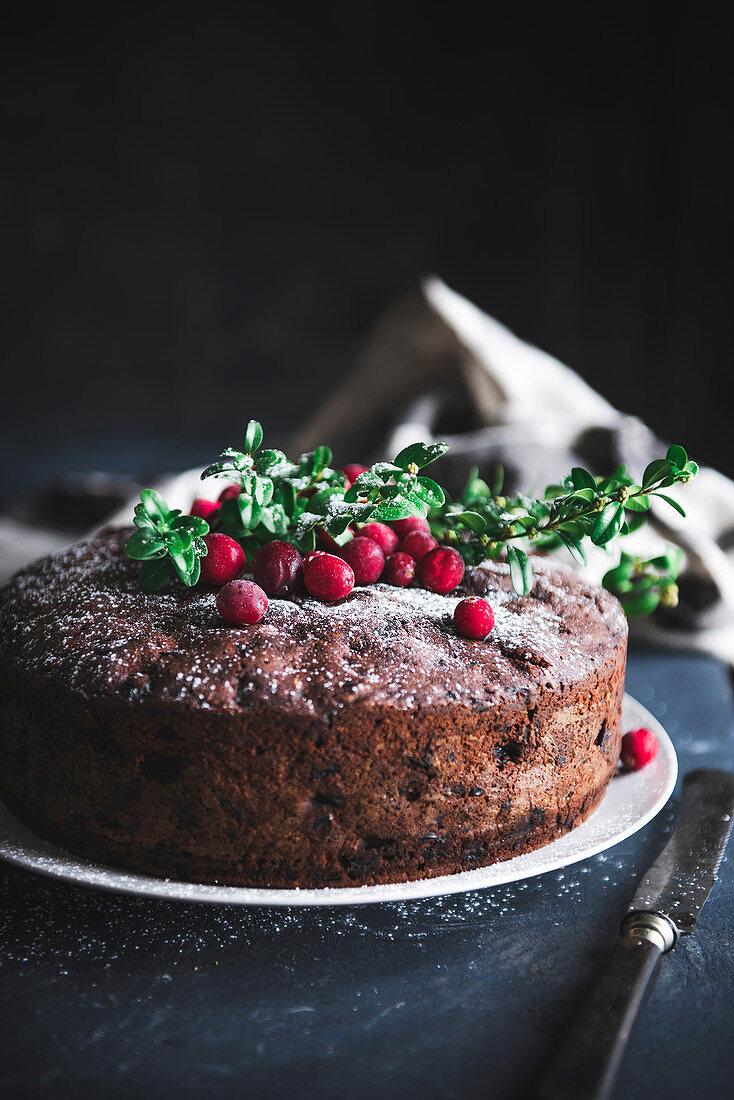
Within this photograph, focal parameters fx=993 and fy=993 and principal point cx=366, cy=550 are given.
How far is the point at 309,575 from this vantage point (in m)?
1.43

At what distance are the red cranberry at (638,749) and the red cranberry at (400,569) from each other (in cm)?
46

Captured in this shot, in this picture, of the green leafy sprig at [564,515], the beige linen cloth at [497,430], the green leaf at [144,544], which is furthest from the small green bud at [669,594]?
the green leaf at [144,544]

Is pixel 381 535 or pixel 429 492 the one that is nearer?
pixel 429 492

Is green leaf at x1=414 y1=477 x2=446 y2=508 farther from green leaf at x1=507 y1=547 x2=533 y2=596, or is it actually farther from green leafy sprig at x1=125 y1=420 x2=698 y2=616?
green leaf at x1=507 y1=547 x2=533 y2=596

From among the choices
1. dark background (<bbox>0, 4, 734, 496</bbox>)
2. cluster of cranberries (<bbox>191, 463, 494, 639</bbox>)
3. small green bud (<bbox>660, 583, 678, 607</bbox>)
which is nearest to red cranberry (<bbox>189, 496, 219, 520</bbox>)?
cluster of cranberries (<bbox>191, 463, 494, 639</bbox>)

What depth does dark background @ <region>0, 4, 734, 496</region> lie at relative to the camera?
4.17m

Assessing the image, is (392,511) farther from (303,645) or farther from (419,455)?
(303,645)

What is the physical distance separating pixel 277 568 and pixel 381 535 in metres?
0.18

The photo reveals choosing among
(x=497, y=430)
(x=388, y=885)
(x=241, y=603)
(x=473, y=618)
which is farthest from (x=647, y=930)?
(x=497, y=430)

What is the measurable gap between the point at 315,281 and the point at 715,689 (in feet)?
9.93

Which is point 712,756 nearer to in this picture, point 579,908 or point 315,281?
point 579,908

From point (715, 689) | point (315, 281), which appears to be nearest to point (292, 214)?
point (315, 281)

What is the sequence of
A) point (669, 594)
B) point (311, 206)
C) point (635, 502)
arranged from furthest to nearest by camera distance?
1. point (311, 206)
2. point (669, 594)
3. point (635, 502)

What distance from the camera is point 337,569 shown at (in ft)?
4.63
